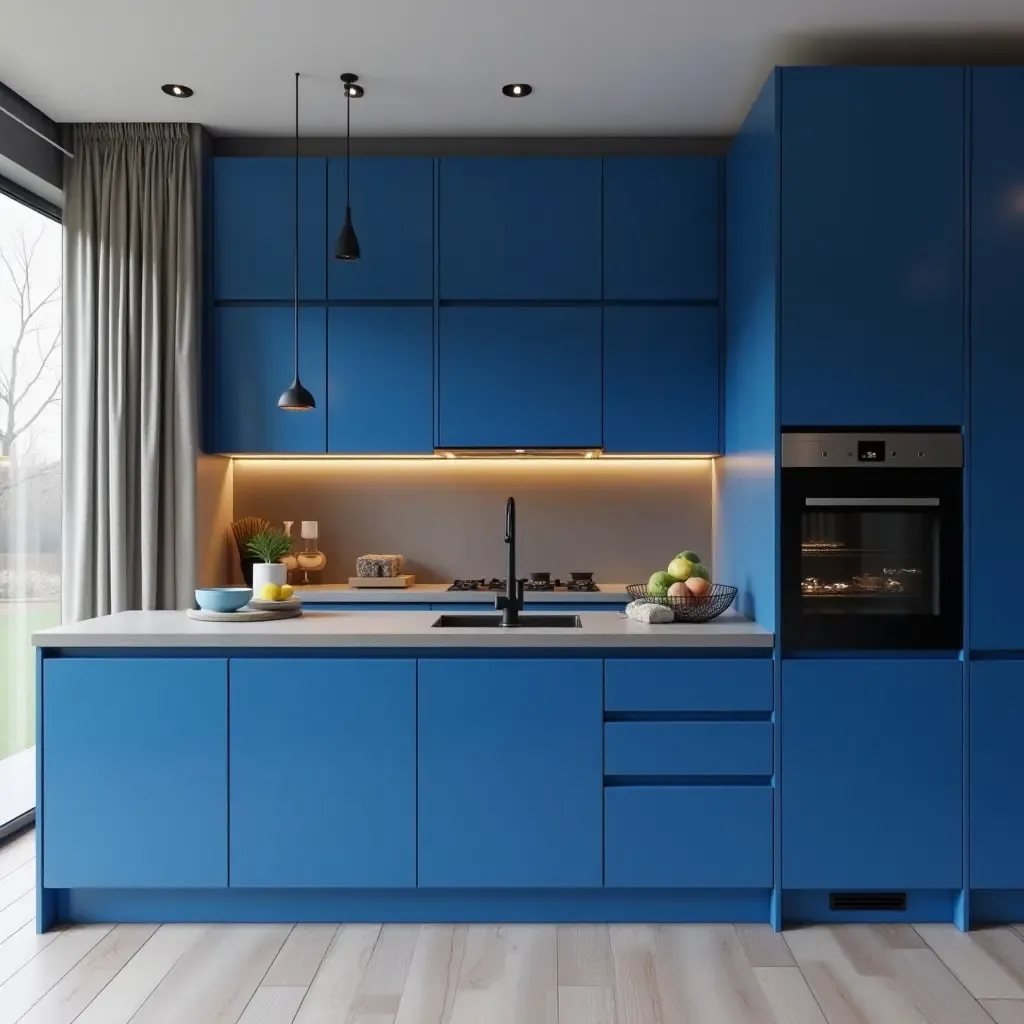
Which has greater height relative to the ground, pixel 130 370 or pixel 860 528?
pixel 130 370

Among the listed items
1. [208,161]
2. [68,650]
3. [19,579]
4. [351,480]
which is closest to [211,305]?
[208,161]

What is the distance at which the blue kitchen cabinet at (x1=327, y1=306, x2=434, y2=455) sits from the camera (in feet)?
12.7

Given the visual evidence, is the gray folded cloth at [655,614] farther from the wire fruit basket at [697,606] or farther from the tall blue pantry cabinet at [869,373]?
the tall blue pantry cabinet at [869,373]

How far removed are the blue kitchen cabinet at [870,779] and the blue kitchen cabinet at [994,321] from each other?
0.98ft

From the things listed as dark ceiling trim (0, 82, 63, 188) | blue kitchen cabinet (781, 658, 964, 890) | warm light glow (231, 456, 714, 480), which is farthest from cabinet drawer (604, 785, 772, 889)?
dark ceiling trim (0, 82, 63, 188)

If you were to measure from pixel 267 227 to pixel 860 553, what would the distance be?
2673 millimetres

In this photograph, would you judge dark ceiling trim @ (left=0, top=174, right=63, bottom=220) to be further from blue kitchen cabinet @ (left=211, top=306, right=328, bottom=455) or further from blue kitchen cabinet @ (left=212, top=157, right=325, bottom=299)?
blue kitchen cabinet @ (left=211, top=306, right=328, bottom=455)

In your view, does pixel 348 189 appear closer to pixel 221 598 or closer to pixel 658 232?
pixel 658 232

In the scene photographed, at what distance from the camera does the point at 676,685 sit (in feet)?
9.02

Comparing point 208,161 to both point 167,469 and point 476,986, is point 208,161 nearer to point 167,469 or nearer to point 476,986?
point 167,469

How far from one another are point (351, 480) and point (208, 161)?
1.49 meters

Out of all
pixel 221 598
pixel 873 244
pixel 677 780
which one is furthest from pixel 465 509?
Answer: pixel 873 244

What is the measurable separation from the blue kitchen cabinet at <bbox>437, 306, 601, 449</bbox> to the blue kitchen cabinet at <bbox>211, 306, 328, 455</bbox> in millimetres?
537

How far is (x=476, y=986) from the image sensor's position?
242 cm
